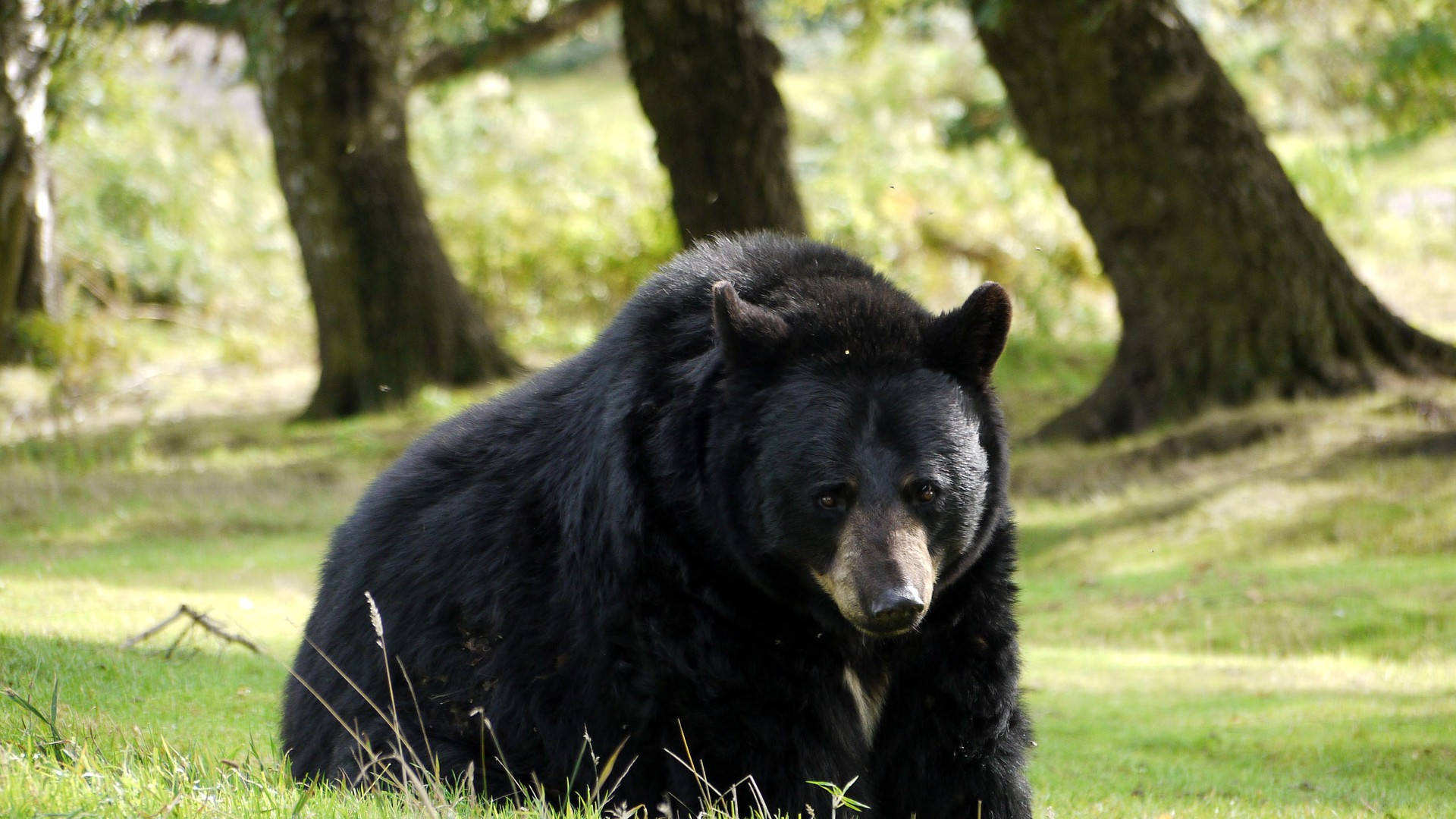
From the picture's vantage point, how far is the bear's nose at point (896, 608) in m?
4.02

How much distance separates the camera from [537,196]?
23.9 m

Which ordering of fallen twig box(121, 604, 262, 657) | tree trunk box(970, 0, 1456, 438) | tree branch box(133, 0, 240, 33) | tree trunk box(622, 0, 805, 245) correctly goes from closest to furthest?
fallen twig box(121, 604, 262, 657), tree trunk box(970, 0, 1456, 438), tree trunk box(622, 0, 805, 245), tree branch box(133, 0, 240, 33)

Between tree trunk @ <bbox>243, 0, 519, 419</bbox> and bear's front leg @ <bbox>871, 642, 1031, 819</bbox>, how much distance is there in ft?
40.4

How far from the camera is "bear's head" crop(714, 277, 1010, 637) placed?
4.31 m

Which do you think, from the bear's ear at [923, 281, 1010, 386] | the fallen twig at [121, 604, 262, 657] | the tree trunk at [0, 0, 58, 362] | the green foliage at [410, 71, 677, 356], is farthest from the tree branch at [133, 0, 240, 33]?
the bear's ear at [923, 281, 1010, 386]

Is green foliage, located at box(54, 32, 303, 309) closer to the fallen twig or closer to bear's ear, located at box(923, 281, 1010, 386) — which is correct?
the fallen twig

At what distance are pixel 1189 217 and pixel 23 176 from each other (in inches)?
496

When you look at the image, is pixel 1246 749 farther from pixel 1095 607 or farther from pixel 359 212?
pixel 359 212

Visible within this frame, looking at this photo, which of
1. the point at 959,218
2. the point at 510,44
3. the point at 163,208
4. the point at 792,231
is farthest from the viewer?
the point at 163,208

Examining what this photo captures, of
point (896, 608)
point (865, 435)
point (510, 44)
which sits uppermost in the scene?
point (510, 44)

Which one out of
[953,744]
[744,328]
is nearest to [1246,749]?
[953,744]

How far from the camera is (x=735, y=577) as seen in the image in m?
4.55

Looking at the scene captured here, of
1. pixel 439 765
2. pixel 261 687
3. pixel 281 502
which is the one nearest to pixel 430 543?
pixel 439 765

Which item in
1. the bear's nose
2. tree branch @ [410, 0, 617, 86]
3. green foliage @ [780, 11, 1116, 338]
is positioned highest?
tree branch @ [410, 0, 617, 86]
